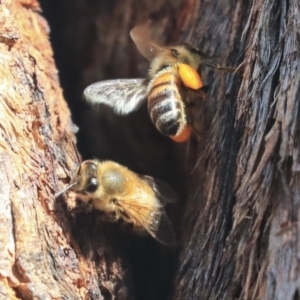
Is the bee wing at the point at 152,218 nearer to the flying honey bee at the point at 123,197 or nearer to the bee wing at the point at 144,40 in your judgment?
the flying honey bee at the point at 123,197

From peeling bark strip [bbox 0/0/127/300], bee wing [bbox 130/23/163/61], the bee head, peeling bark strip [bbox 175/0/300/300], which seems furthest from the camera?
bee wing [bbox 130/23/163/61]

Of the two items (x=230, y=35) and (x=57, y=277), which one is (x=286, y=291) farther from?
(x=230, y=35)

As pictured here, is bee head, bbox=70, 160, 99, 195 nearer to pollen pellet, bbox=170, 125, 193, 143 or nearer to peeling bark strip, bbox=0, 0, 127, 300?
peeling bark strip, bbox=0, 0, 127, 300

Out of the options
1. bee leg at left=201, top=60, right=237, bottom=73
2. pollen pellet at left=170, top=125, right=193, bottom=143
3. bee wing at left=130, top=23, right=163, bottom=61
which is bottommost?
pollen pellet at left=170, top=125, right=193, bottom=143

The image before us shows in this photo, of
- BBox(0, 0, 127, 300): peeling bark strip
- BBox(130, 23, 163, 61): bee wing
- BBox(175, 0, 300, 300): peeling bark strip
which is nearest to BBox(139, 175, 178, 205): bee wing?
BBox(175, 0, 300, 300): peeling bark strip

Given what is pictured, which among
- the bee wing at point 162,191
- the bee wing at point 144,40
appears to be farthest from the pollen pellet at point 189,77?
the bee wing at point 162,191

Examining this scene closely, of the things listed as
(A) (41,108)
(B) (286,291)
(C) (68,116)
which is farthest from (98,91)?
(B) (286,291)

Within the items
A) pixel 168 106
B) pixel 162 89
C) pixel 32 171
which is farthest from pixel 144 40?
pixel 32 171
